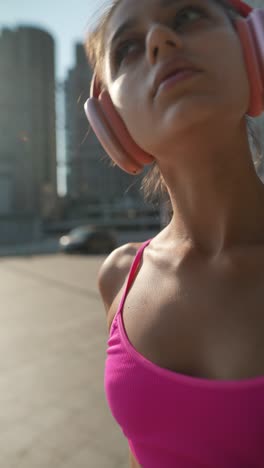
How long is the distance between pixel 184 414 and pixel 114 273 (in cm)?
70

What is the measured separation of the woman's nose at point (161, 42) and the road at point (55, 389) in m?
2.45

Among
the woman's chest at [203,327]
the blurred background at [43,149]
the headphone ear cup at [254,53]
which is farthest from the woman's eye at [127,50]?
the blurred background at [43,149]

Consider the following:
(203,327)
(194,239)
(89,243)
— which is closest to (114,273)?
(194,239)

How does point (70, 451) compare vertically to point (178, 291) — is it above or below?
below

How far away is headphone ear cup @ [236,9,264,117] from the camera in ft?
3.15

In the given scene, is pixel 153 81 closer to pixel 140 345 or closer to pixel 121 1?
pixel 121 1

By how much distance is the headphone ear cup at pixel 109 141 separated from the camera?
1202 mm

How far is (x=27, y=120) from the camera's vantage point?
7200 cm

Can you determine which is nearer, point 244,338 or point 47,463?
point 244,338

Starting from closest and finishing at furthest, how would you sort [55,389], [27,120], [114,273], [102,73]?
[102,73] → [114,273] → [55,389] → [27,120]

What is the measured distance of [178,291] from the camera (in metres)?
1.10

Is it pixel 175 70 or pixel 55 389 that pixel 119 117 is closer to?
pixel 175 70

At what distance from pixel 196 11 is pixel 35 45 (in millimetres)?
85077

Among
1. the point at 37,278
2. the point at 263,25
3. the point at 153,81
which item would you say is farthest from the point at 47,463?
the point at 37,278
